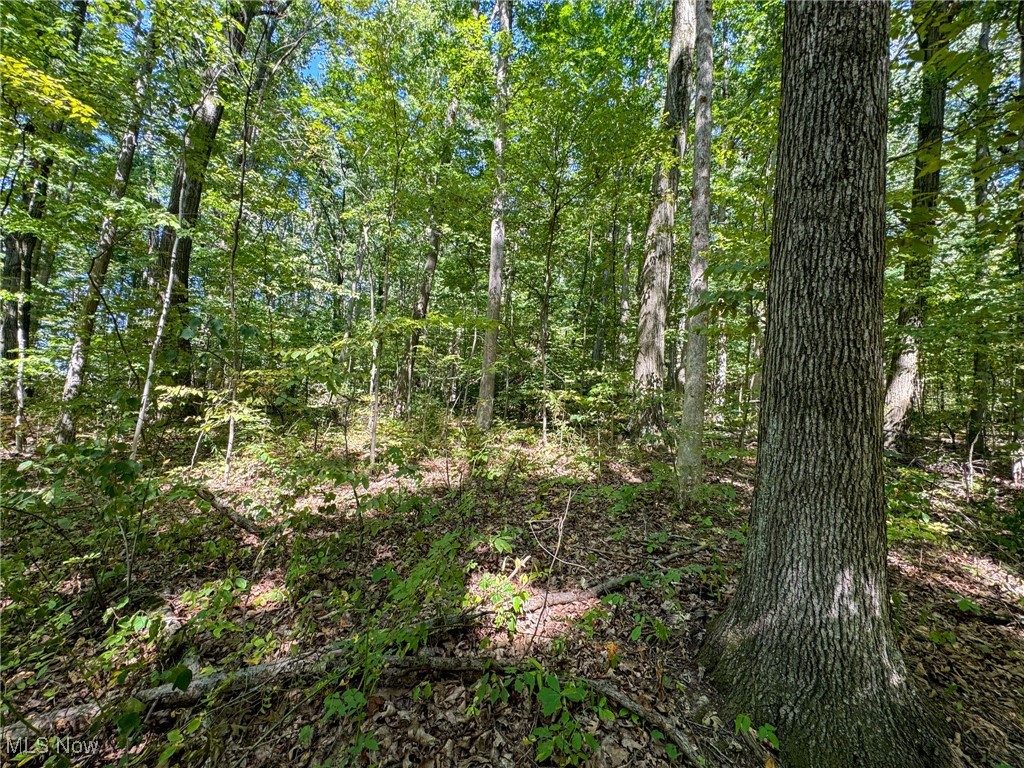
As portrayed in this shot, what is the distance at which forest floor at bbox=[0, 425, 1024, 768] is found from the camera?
1972mm

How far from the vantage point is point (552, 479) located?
5.34 meters

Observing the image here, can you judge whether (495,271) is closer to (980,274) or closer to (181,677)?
(181,677)

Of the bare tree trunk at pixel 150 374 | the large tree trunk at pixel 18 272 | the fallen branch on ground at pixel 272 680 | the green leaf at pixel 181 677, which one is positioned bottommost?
the fallen branch on ground at pixel 272 680

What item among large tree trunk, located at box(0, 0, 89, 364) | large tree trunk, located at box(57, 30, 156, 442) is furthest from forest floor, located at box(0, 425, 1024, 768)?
large tree trunk, located at box(0, 0, 89, 364)

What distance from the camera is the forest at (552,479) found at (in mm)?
1937

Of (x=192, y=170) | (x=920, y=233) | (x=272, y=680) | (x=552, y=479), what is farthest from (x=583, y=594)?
(x=192, y=170)

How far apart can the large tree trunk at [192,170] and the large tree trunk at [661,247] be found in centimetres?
674

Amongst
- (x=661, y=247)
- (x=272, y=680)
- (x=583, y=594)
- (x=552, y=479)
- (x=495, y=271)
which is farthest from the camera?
(x=495, y=271)

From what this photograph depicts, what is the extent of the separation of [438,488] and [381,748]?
344cm

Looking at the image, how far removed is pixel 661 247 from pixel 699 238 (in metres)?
3.26

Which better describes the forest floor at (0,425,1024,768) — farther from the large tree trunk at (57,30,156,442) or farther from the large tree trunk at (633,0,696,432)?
the large tree trunk at (57,30,156,442)

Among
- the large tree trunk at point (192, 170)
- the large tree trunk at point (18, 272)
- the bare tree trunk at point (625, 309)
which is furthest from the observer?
the bare tree trunk at point (625, 309)

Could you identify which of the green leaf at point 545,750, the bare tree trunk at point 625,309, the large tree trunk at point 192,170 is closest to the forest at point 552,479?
the green leaf at point 545,750

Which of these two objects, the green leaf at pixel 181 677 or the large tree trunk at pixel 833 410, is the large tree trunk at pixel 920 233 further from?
the green leaf at pixel 181 677
